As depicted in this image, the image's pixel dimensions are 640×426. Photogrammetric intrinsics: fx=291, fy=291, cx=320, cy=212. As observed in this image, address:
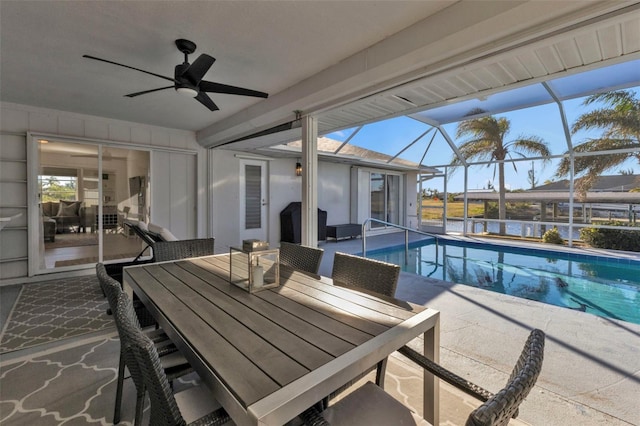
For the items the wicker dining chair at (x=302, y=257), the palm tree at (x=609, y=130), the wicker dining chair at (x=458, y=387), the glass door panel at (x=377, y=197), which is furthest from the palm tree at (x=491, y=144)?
the wicker dining chair at (x=458, y=387)

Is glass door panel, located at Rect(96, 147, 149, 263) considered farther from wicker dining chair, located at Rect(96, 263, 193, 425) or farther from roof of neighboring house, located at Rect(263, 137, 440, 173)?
wicker dining chair, located at Rect(96, 263, 193, 425)

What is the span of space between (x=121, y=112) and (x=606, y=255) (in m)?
10.2

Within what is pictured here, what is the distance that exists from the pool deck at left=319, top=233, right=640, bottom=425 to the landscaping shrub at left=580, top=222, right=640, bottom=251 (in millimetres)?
6481

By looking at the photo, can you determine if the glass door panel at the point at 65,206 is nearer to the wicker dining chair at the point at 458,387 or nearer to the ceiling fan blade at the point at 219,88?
the ceiling fan blade at the point at 219,88

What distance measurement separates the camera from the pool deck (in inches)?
67.9

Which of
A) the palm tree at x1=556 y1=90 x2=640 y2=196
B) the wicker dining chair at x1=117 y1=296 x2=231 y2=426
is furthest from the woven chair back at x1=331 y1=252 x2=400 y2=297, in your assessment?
the palm tree at x1=556 y1=90 x2=640 y2=196

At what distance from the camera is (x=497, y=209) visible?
9.52 meters

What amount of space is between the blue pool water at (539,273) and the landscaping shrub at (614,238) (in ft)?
5.09

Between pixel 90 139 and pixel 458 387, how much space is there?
20.0 feet

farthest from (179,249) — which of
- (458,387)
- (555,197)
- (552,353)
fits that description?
(555,197)

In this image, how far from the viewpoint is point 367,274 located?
1909mm

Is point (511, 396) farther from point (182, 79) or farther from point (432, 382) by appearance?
point (182, 79)

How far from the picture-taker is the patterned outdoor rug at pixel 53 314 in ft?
8.82

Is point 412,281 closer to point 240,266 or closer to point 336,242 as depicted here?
point 240,266
